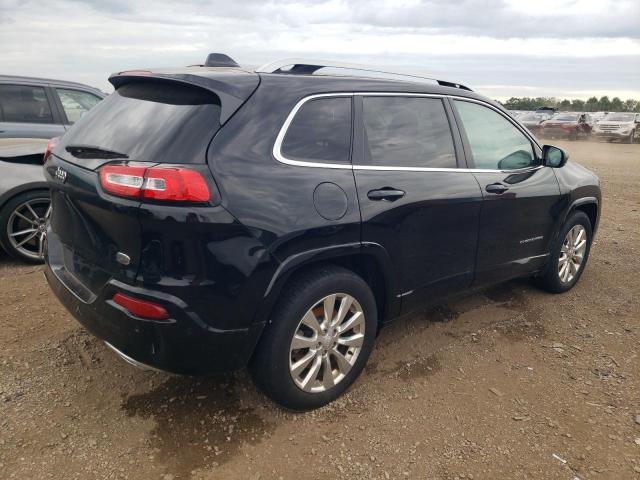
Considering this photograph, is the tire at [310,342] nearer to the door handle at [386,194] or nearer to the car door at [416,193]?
the car door at [416,193]

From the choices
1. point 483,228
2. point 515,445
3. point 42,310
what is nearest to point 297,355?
point 515,445

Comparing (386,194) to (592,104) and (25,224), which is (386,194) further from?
(592,104)

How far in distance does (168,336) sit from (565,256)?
11.9 ft

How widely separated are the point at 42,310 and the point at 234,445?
86.0 inches

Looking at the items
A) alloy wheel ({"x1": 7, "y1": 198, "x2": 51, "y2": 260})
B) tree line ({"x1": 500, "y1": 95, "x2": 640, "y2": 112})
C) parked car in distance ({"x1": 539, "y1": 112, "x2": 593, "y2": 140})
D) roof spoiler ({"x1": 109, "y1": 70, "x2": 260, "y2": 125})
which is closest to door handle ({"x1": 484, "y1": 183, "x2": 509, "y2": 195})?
roof spoiler ({"x1": 109, "y1": 70, "x2": 260, "y2": 125})

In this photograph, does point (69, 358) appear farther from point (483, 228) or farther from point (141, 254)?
point (483, 228)

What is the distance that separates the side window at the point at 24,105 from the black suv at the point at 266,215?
4.13 meters

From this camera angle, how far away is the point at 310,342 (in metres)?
2.69

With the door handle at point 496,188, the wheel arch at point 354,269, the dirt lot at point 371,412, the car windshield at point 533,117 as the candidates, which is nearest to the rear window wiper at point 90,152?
the wheel arch at point 354,269

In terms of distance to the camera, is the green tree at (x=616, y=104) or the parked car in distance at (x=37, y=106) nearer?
the parked car in distance at (x=37, y=106)

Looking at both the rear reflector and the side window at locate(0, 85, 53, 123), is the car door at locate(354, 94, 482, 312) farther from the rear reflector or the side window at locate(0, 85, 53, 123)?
the side window at locate(0, 85, 53, 123)

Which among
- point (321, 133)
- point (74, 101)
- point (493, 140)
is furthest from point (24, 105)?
point (493, 140)

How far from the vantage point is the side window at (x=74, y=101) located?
656cm

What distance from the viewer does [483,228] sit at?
3506 millimetres
